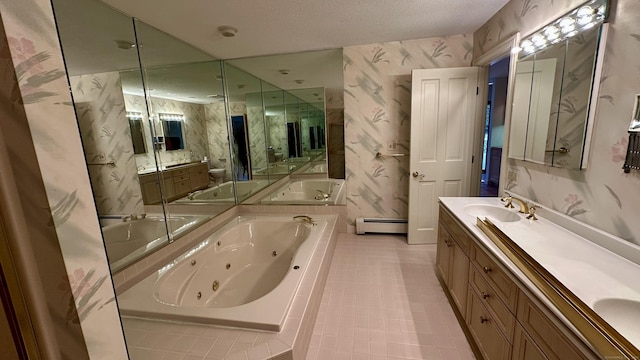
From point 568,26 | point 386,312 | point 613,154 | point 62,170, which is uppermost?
point 568,26

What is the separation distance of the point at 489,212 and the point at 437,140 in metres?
1.18

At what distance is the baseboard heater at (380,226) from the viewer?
11.0 feet

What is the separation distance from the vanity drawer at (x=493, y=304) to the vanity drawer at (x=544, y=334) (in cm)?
10

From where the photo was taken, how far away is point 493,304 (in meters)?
1.34

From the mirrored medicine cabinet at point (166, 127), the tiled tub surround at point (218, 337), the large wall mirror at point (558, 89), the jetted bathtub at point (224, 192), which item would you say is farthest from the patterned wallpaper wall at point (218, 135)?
the large wall mirror at point (558, 89)

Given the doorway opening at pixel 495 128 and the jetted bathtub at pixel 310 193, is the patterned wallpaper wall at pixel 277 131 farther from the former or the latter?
the doorway opening at pixel 495 128

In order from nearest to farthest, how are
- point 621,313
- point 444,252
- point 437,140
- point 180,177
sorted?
point 621,313
point 444,252
point 180,177
point 437,140

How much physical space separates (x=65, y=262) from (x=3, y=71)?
36 cm

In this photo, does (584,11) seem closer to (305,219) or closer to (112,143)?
(305,219)

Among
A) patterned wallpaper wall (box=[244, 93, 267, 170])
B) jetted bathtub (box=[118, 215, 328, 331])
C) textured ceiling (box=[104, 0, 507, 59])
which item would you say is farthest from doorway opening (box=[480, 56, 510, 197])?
patterned wallpaper wall (box=[244, 93, 267, 170])

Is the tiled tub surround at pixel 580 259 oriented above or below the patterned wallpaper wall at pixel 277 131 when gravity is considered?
below

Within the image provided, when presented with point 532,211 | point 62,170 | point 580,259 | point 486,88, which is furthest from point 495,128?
point 62,170

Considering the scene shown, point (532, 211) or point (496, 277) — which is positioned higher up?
point (532, 211)

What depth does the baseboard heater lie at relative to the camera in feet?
11.0
